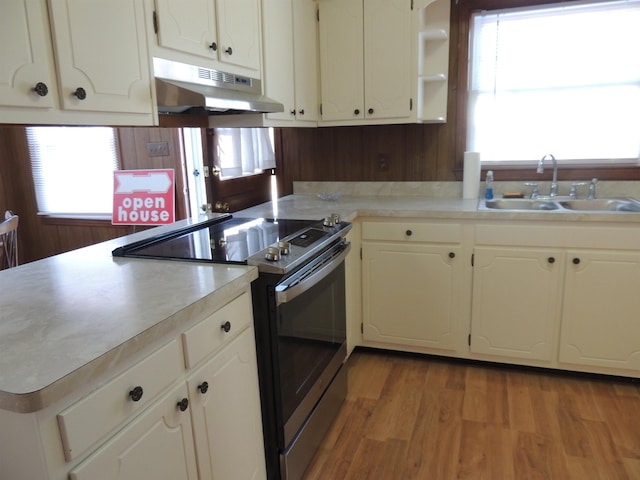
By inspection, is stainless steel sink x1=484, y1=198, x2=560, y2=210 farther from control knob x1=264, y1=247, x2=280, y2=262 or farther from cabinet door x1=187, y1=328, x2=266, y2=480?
cabinet door x1=187, y1=328, x2=266, y2=480

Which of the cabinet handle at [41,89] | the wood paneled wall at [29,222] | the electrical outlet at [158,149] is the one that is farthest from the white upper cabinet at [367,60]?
the wood paneled wall at [29,222]

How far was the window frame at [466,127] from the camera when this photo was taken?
268 centimetres

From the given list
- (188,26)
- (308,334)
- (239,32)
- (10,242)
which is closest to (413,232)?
(308,334)

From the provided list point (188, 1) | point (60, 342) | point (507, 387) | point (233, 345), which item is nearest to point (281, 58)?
point (188, 1)

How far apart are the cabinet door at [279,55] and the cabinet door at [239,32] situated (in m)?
0.07

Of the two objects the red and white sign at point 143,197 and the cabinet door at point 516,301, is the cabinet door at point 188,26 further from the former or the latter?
the red and white sign at point 143,197

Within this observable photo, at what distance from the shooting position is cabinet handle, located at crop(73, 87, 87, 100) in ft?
4.29

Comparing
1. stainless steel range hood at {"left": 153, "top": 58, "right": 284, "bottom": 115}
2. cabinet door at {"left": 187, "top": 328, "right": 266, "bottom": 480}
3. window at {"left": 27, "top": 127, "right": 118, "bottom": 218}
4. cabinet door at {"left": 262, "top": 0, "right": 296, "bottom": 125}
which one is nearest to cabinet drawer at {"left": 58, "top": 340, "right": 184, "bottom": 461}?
cabinet door at {"left": 187, "top": 328, "right": 266, "bottom": 480}

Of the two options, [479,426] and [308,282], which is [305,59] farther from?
[479,426]

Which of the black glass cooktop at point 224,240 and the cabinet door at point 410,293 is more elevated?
the black glass cooktop at point 224,240

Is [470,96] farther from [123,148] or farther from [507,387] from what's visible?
[123,148]

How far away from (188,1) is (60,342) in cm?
135

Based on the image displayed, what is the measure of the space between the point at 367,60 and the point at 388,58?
125 mm

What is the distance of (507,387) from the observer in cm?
246
